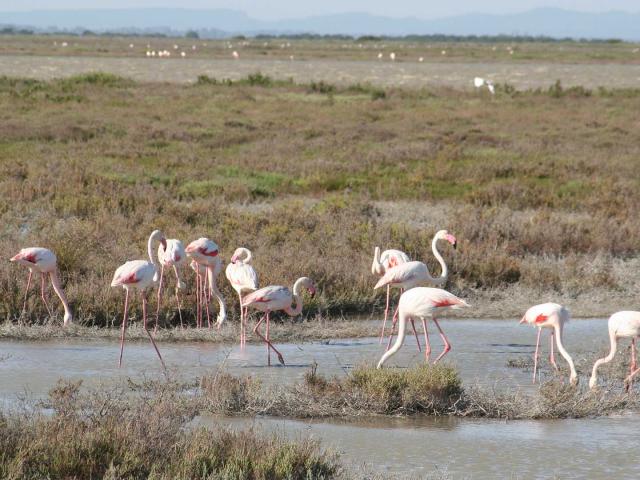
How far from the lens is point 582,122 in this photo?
3116 cm

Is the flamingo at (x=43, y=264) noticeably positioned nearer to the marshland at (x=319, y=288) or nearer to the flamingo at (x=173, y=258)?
the marshland at (x=319, y=288)

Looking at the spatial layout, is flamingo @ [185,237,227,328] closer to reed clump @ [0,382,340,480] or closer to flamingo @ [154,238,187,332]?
flamingo @ [154,238,187,332]

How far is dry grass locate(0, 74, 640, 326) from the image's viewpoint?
12539 mm

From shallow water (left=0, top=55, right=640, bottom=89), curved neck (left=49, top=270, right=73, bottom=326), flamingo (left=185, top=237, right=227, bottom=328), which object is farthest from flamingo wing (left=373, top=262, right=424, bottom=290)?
shallow water (left=0, top=55, right=640, bottom=89)

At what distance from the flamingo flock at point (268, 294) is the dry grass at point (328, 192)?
42 centimetres

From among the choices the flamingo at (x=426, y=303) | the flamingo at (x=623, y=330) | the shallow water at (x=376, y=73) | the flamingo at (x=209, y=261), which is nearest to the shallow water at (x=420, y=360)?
the flamingo at (x=623, y=330)

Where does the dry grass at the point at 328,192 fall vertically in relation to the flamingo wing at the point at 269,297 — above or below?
below

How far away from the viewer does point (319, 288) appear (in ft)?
39.4

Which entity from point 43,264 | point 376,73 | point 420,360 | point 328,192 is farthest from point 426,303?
point 376,73

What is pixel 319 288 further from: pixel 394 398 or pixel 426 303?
pixel 394 398

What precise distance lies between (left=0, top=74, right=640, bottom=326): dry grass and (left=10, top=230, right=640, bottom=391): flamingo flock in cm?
42

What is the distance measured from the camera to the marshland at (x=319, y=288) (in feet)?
20.8

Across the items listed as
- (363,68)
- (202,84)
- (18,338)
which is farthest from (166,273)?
(363,68)

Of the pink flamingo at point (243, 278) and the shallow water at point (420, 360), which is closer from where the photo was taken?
the shallow water at point (420, 360)
